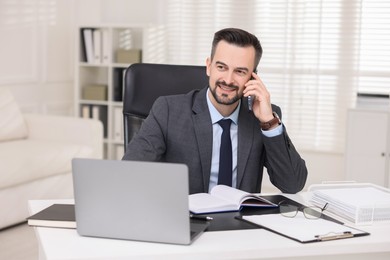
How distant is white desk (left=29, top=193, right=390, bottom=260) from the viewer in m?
1.64

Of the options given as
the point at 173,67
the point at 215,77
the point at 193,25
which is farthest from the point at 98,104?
the point at 215,77

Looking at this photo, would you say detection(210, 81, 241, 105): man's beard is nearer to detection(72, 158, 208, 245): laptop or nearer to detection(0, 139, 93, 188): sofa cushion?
detection(72, 158, 208, 245): laptop

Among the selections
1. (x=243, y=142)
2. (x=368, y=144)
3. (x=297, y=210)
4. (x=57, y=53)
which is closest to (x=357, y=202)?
(x=297, y=210)

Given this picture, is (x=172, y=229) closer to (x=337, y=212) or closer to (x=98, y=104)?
(x=337, y=212)

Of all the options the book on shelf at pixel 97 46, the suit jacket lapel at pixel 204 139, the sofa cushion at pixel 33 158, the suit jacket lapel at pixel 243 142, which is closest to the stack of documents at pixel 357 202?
the suit jacket lapel at pixel 243 142

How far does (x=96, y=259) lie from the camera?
161 cm

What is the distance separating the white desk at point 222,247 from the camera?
164 cm

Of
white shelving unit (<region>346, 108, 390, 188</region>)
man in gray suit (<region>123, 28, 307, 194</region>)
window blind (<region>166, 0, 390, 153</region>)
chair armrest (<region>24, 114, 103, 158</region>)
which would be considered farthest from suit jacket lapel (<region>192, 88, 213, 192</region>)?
window blind (<region>166, 0, 390, 153</region>)

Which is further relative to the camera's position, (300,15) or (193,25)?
(193,25)

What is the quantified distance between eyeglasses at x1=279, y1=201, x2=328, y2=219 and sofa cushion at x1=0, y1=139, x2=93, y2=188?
2.21 m

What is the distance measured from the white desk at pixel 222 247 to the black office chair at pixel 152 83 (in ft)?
3.01

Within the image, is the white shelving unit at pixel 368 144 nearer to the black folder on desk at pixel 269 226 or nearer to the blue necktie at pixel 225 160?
the blue necktie at pixel 225 160

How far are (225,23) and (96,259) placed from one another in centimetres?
416

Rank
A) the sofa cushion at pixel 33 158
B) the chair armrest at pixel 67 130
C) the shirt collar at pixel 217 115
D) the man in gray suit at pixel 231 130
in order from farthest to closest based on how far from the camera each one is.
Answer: the chair armrest at pixel 67 130 < the sofa cushion at pixel 33 158 < the shirt collar at pixel 217 115 < the man in gray suit at pixel 231 130
